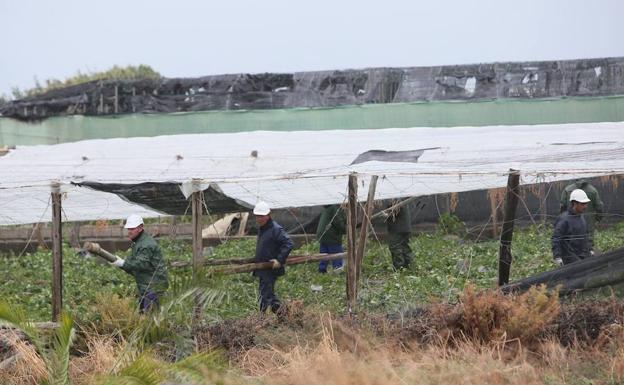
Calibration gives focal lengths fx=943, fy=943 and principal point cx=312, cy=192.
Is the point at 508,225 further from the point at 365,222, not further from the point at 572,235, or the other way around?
the point at 365,222

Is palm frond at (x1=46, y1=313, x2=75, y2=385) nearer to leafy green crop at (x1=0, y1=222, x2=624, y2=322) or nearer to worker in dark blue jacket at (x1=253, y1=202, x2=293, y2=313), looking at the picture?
leafy green crop at (x1=0, y1=222, x2=624, y2=322)

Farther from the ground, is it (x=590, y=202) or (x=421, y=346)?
(x=590, y=202)

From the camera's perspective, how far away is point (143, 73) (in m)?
51.8

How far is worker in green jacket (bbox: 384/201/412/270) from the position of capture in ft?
52.6

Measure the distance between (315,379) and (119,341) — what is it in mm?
2971

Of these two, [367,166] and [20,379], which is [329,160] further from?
[20,379]

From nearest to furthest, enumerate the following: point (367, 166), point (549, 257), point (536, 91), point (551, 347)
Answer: point (551, 347)
point (367, 166)
point (549, 257)
point (536, 91)

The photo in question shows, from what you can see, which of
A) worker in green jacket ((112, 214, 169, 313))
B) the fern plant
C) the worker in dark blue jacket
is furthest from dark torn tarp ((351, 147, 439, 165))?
the fern plant

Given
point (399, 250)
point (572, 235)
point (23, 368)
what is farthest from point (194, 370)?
point (399, 250)

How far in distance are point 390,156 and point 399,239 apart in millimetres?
3057

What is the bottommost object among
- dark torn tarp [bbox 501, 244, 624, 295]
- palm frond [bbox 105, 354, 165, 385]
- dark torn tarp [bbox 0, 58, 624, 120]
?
palm frond [bbox 105, 354, 165, 385]

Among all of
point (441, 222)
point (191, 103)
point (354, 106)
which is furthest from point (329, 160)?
point (191, 103)

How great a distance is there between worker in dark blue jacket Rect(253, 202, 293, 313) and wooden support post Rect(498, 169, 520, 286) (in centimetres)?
281

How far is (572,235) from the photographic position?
1280cm
